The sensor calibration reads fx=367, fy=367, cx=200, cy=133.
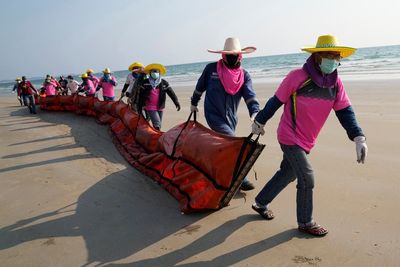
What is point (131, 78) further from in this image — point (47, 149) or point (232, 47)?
point (232, 47)

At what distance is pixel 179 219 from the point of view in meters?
3.94

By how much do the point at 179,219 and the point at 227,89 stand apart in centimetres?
165

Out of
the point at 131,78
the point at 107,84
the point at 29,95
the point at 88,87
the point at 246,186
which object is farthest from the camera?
the point at 29,95

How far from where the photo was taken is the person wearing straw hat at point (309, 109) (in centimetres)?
320

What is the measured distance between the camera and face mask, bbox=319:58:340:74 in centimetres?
318

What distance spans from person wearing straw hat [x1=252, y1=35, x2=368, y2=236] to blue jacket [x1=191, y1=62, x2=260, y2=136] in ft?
3.69

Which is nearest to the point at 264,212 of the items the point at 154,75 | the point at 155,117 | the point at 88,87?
the point at 155,117

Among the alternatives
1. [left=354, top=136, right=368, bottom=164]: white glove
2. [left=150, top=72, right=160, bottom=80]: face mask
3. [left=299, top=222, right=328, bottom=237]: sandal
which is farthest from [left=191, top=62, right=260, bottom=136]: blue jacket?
[left=150, top=72, right=160, bottom=80]: face mask

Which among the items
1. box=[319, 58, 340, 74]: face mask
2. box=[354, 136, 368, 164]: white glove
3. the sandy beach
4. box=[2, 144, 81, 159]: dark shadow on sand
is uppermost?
box=[319, 58, 340, 74]: face mask

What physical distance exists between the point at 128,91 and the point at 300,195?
6.21 metres

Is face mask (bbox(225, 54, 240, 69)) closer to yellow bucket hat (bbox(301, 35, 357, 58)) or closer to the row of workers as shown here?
the row of workers

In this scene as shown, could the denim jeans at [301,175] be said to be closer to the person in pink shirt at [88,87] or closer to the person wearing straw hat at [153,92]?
the person wearing straw hat at [153,92]

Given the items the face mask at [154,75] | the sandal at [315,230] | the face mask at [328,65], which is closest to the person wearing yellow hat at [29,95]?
the face mask at [154,75]

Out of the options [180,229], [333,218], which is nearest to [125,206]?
[180,229]
